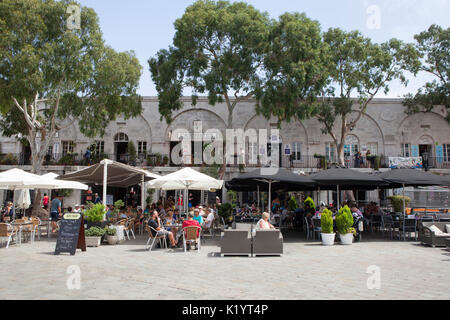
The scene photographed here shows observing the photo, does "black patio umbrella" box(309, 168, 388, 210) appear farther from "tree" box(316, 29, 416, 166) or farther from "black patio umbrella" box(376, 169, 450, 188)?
"tree" box(316, 29, 416, 166)

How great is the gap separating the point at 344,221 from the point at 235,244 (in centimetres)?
369

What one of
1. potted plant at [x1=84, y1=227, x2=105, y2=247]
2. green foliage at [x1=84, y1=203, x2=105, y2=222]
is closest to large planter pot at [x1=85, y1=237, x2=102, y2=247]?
potted plant at [x1=84, y1=227, x2=105, y2=247]

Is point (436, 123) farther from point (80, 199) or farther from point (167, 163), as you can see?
point (80, 199)

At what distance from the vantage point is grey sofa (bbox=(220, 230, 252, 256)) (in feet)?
28.5

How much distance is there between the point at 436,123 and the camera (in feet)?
88.4

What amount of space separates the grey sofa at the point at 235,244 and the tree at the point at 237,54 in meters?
12.3

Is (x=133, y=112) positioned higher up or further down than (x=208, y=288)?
higher up

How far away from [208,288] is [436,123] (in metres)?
27.0

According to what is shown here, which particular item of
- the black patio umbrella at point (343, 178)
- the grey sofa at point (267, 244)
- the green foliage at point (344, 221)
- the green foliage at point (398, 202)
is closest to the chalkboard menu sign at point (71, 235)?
the grey sofa at point (267, 244)

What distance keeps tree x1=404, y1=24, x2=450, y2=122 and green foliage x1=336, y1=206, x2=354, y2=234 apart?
18.4m

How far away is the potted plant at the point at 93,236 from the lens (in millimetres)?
10258

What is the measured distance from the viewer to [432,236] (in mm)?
10133

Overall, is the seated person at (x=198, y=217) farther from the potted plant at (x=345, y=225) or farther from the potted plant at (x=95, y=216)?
the potted plant at (x=345, y=225)

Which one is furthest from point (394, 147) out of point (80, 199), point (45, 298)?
point (45, 298)
